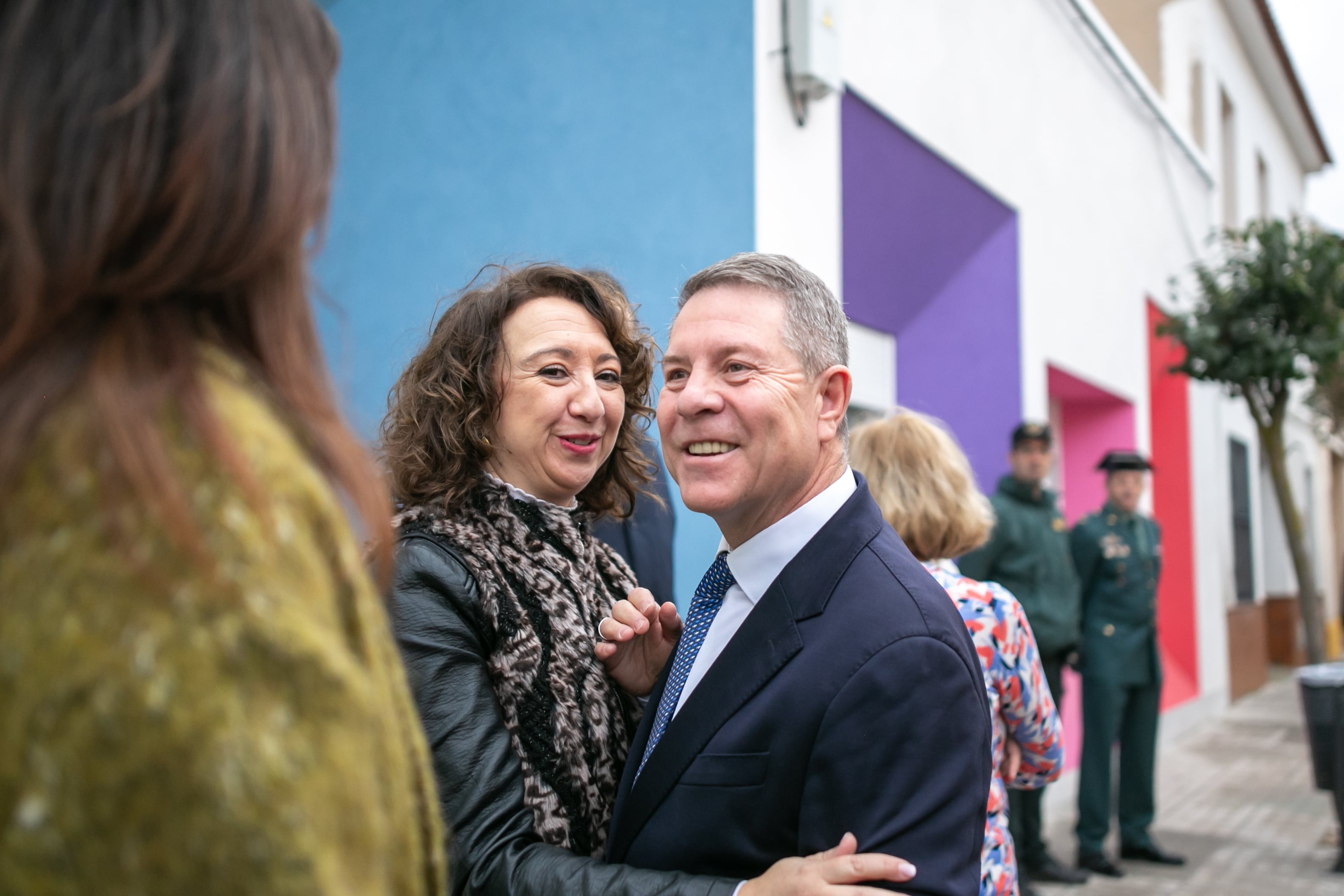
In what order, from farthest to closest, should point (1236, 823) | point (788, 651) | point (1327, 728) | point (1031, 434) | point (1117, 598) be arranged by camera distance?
point (1236, 823) → point (1117, 598) → point (1327, 728) → point (1031, 434) → point (788, 651)

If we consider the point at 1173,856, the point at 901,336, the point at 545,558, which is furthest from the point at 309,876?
the point at 1173,856

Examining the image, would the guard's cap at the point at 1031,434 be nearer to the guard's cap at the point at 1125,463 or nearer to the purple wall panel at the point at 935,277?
the purple wall panel at the point at 935,277

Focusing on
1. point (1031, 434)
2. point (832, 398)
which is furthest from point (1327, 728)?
point (832, 398)

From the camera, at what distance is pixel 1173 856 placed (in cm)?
598

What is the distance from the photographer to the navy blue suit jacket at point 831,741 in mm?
1352

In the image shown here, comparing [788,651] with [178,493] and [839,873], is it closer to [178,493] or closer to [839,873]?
[839,873]

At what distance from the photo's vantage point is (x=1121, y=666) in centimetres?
601

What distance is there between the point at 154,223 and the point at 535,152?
4.13m

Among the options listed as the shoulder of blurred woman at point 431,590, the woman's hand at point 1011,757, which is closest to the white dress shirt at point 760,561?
the shoulder of blurred woman at point 431,590

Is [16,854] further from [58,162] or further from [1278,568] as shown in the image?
[1278,568]

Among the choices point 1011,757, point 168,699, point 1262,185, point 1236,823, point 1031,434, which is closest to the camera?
point 168,699

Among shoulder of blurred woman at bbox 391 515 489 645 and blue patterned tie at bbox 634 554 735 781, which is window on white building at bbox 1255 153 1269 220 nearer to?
blue patterned tie at bbox 634 554 735 781

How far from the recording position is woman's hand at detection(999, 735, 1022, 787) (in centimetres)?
279

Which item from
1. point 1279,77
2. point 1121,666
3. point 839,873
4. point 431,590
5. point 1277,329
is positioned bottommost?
point 1121,666
